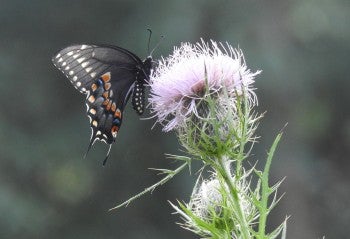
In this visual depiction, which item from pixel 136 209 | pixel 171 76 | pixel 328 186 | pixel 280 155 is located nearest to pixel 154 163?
pixel 136 209

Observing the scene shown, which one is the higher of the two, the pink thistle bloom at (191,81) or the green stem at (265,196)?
the pink thistle bloom at (191,81)

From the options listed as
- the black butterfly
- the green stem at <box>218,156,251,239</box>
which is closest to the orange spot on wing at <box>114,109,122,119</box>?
the black butterfly

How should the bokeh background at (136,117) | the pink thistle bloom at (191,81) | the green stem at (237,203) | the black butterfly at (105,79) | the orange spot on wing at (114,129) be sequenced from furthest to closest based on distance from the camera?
the bokeh background at (136,117) → the black butterfly at (105,79) → the orange spot on wing at (114,129) → the pink thistle bloom at (191,81) → the green stem at (237,203)

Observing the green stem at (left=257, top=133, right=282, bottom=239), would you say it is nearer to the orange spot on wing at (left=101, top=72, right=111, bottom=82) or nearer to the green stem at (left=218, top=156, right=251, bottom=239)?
the green stem at (left=218, top=156, right=251, bottom=239)

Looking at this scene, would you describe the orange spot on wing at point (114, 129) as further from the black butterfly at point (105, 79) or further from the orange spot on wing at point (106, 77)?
the orange spot on wing at point (106, 77)

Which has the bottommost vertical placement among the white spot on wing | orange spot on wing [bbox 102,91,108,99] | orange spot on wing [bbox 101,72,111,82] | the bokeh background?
the bokeh background

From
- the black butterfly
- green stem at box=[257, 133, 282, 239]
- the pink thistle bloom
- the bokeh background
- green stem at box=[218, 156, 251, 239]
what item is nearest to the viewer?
green stem at box=[257, 133, 282, 239]

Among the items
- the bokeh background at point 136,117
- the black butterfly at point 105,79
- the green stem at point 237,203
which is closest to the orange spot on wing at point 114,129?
the black butterfly at point 105,79
